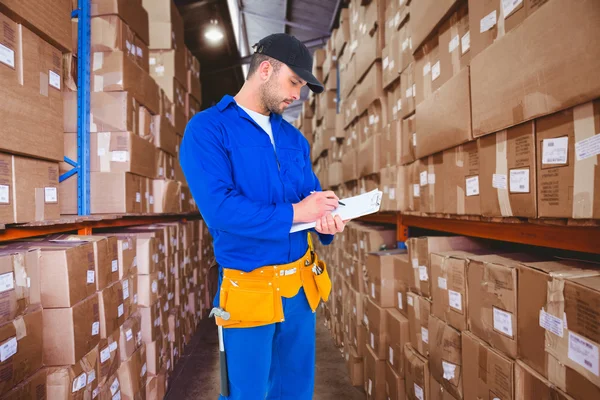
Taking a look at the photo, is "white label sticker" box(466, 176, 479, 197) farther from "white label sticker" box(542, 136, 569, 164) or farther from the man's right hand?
the man's right hand

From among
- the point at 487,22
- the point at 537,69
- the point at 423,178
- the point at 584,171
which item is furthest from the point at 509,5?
the point at 423,178

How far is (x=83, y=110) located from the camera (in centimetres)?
248

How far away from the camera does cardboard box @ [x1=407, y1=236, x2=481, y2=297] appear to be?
1993 millimetres

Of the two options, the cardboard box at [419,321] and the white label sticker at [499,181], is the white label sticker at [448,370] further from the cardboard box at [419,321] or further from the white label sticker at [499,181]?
the white label sticker at [499,181]

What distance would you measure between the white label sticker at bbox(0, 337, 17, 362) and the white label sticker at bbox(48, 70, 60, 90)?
1.11 m

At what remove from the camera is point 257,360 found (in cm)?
155

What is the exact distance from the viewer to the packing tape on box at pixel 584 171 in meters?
1.00

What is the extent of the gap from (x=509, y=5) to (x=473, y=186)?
67 cm

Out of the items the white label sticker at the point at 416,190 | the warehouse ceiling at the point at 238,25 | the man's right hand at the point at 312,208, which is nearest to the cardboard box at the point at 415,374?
the white label sticker at the point at 416,190

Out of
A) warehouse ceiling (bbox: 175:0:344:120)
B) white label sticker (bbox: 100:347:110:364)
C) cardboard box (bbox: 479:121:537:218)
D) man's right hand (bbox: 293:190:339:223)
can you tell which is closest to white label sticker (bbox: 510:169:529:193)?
cardboard box (bbox: 479:121:537:218)

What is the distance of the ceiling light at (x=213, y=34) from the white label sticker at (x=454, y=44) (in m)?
4.45

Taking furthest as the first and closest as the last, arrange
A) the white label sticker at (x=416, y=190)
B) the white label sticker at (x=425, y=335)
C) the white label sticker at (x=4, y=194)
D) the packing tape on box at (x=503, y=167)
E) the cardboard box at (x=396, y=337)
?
the cardboard box at (x=396, y=337)
the white label sticker at (x=416, y=190)
the white label sticker at (x=425, y=335)
the white label sticker at (x=4, y=194)
the packing tape on box at (x=503, y=167)

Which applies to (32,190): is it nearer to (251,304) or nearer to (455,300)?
(251,304)

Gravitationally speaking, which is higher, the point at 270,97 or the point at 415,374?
the point at 270,97
